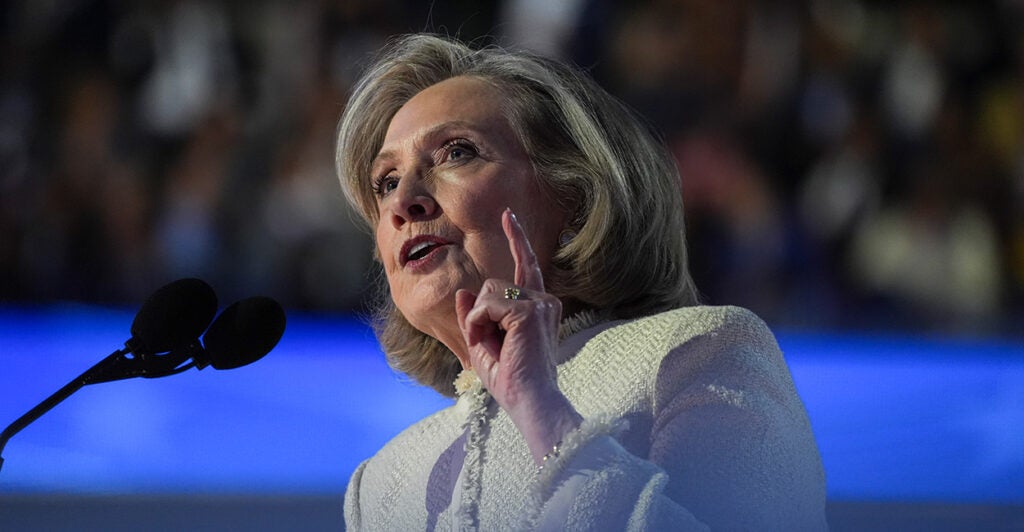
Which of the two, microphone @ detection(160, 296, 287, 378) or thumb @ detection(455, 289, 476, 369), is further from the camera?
microphone @ detection(160, 296, 287, 378)

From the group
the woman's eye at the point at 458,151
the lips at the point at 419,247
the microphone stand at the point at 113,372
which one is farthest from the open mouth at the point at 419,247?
the microphone stand at the point at 113,372

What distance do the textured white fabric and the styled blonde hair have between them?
0.09 metres

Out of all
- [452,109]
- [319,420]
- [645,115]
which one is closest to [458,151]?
[452,109]

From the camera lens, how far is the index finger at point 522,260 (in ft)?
4.02

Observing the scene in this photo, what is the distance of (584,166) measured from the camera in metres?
1.61

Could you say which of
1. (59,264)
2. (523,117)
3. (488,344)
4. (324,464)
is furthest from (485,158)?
(59,264)

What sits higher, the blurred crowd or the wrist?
the blurred crowd

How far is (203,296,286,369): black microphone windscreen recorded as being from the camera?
1.30 meters

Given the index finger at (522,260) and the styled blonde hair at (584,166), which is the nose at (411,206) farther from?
the index finger at (522,260)

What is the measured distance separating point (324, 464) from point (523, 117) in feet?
3.30

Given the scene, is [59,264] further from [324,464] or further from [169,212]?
[324,464]

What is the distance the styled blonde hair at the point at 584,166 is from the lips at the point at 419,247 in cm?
Answer: 15

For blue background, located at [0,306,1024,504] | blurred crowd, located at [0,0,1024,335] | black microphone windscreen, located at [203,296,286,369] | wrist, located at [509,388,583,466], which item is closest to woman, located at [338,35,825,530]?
wrist, located at [509,388,583,466]

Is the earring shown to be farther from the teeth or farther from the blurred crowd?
the blurred crowd
